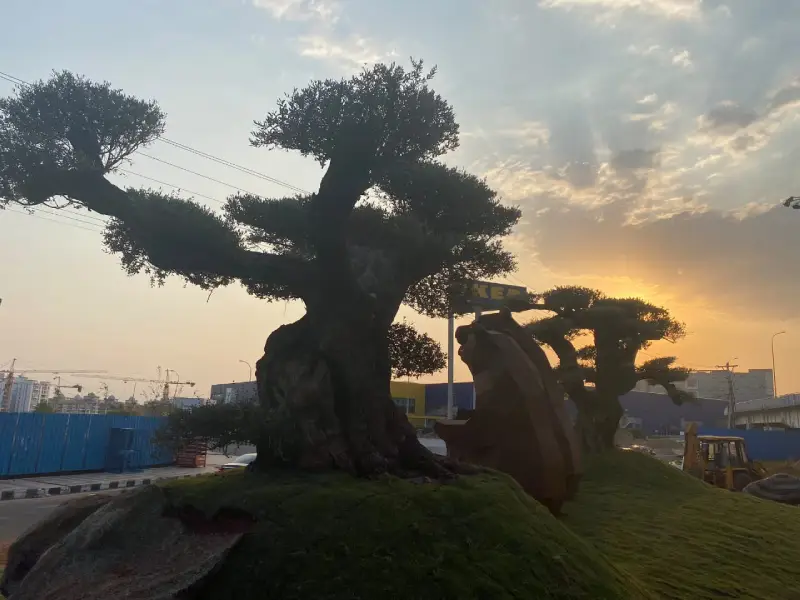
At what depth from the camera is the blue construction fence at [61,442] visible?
18.6 metres

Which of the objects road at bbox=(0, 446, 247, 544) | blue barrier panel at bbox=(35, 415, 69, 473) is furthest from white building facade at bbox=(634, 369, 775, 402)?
road at bbox=(0, 446, 247, 544)

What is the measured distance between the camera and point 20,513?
1286cm

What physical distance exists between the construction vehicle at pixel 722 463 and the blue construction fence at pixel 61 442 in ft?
51.3

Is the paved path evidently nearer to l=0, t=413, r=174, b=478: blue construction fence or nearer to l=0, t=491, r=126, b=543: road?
l=0, t=413, r=174, b=478: blue construction fence

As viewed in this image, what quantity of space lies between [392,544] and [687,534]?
4.93 meters

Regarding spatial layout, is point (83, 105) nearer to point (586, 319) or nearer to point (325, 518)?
point (325, 518)

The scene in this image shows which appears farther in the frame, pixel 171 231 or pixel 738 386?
pixel 738 386

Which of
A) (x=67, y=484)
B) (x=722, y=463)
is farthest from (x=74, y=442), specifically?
(x=722, y=463)

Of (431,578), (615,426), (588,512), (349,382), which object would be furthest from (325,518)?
(615,426)

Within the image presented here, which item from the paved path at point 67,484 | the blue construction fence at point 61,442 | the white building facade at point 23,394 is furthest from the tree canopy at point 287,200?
the white building facade at point 23,394

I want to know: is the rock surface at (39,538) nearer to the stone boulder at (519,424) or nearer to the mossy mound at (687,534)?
the stone boulder at (519,424)

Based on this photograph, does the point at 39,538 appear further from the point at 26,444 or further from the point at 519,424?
the point at 26,444

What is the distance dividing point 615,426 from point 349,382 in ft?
33.9

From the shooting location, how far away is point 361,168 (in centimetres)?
693
